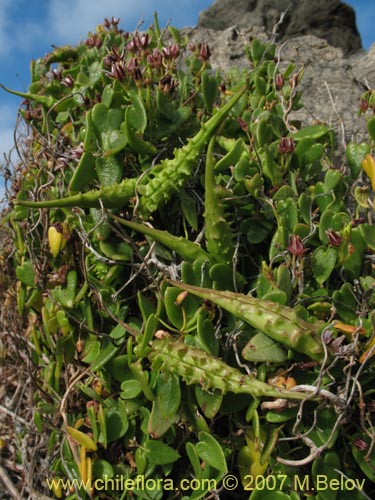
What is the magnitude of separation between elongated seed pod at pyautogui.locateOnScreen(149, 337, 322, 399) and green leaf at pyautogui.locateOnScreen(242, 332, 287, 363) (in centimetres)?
5

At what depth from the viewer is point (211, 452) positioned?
4.01ft

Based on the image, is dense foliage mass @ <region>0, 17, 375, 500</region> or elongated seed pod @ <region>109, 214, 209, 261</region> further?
elongated seed pod @ <region>109, 214, 209, 261</region>

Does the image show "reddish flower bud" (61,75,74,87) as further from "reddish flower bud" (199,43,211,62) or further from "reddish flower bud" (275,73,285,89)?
"reddish flower bud" (275,73,285,89)

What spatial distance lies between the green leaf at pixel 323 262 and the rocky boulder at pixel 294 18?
1897 mm

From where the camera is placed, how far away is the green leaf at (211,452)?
1205 mm

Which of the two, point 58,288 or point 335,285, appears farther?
point 58,288

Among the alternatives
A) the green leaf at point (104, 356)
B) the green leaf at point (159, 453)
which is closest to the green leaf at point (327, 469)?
the green leaf at point (159, 453)

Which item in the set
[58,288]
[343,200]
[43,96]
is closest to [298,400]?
[343,200]

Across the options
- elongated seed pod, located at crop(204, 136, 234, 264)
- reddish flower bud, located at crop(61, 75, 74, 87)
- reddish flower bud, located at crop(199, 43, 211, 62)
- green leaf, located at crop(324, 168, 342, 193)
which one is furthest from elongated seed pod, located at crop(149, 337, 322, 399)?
reddish flower bud, located at crop(199, 43, 211, 62)

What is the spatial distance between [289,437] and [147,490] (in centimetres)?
38

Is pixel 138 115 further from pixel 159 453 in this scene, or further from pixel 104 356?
pixel 159 453

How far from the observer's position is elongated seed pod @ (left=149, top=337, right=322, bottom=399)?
3.77ft

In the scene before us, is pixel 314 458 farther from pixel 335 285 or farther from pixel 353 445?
pixel 335 285

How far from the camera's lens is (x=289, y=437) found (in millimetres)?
1218
